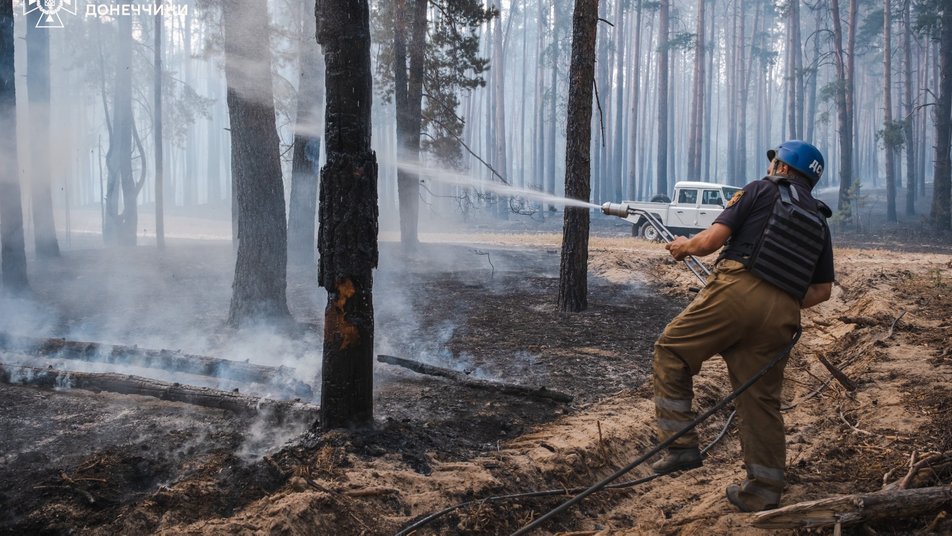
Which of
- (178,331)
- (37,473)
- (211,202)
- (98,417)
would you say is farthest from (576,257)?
(211,202)

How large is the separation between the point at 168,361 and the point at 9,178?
355 inches

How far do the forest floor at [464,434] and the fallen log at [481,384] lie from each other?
6cm

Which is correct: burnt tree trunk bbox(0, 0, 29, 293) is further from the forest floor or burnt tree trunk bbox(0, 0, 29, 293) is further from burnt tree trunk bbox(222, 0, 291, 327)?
burnt tree trunk bbox(222, 0, 291, 327)

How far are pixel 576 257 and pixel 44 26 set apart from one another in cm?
2032

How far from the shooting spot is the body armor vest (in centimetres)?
381

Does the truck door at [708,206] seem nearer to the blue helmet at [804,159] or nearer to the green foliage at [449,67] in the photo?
the green foliage at [449,67]

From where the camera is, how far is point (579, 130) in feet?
34.0

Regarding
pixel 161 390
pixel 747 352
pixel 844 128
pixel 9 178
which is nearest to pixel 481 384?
pixel 161 390

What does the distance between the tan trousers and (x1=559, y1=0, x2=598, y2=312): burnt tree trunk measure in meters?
6.31

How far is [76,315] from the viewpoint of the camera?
37.1 ft

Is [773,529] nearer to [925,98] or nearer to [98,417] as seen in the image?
[98,417]

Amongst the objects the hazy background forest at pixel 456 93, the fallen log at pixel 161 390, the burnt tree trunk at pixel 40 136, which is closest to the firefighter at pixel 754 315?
the fallen log at pixel 161 390

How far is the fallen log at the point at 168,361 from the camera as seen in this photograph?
6.29 m

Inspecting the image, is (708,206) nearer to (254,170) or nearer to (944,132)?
(944,132)
